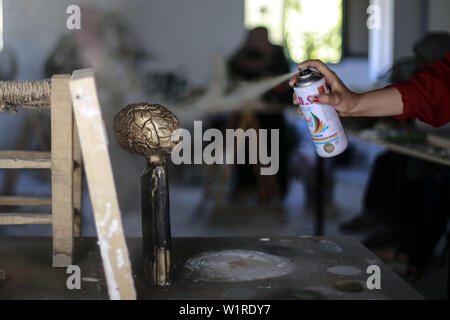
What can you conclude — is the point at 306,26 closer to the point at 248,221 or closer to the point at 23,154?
the point at 248,221

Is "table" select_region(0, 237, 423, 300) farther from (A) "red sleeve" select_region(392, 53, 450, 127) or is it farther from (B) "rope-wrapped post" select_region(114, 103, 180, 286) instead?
(A) "red sleeve" select_region(392, 53, 450, 127)

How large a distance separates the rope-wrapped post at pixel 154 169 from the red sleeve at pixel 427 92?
0.65 metres

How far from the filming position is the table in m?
1.09

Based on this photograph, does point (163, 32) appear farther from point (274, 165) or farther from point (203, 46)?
point (274, 165)

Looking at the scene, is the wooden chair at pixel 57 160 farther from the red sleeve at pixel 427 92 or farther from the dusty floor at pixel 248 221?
the dusty floor at pixel 248 221

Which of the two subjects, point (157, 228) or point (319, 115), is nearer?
point (157, 228)

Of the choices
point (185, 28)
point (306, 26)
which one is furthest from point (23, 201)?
point (306, 26)

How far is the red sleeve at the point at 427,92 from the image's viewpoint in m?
1.49

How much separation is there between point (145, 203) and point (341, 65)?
7.17 meters

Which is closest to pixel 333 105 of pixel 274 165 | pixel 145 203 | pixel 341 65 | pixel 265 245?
pixel 265 245

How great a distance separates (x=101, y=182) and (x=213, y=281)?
1.20ft

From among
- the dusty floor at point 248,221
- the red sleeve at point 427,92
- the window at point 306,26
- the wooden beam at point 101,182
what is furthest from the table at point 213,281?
the window at point 306,26

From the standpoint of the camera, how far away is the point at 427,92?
1.49 m

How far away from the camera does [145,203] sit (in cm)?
117
